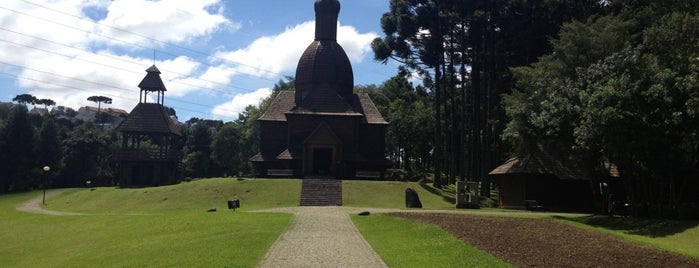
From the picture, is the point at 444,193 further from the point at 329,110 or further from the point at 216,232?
the point at 216,232

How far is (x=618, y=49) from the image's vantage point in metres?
29.6

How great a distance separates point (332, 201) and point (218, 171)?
53.2m

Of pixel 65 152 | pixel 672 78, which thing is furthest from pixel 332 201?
pixel 65 152

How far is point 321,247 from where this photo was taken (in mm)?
16031

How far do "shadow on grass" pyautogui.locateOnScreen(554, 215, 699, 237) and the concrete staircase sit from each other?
610 inches

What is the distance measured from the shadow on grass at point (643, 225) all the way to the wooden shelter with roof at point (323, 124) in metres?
22.1

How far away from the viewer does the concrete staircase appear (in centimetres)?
3625

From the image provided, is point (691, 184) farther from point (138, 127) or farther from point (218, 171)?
point (218, 171)

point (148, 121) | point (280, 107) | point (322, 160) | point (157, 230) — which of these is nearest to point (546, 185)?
point (322, 160)

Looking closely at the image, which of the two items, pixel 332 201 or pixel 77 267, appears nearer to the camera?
pixel 77 267

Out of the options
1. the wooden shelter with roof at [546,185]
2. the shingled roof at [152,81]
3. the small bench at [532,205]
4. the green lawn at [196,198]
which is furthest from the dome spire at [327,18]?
the small bench at [532,205]

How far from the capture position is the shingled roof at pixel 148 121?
178 ft

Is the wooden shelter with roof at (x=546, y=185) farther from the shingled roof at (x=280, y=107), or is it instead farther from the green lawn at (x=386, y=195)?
the shingled roof at (x=280, y=107)

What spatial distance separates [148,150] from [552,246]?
45357mm
